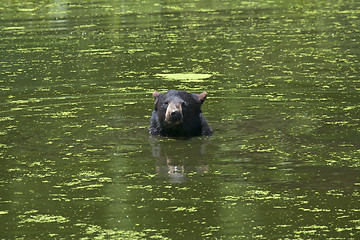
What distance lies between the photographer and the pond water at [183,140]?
7.05 m

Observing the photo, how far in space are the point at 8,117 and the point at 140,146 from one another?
251cm

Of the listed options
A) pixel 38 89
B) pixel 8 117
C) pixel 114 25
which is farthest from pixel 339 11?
pixel 8 117

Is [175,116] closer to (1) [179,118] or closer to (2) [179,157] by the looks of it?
(1) [179,118]

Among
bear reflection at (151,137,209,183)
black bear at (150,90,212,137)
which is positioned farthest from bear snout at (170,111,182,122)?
bear reflection at (151,137,209,183)

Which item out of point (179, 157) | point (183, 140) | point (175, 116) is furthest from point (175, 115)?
point (179, 157)

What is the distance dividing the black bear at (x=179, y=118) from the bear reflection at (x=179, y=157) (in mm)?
151

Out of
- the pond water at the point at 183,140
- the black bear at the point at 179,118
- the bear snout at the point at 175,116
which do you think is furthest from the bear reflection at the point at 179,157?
the bear snout at the point at 175,116

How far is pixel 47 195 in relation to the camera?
7805 mm

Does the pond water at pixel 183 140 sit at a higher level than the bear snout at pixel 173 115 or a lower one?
lower

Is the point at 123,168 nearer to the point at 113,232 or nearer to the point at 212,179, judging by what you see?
the point at 212,179

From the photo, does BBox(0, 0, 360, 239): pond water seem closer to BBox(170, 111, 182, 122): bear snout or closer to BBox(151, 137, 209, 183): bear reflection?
BBox(151, 137, 209, 183): bear reflection

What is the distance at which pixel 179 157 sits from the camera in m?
9.22

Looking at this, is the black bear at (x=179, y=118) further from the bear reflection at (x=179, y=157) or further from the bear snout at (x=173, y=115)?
the bear reflection at (x=179, y=157)

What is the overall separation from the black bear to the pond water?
0.63 ft
